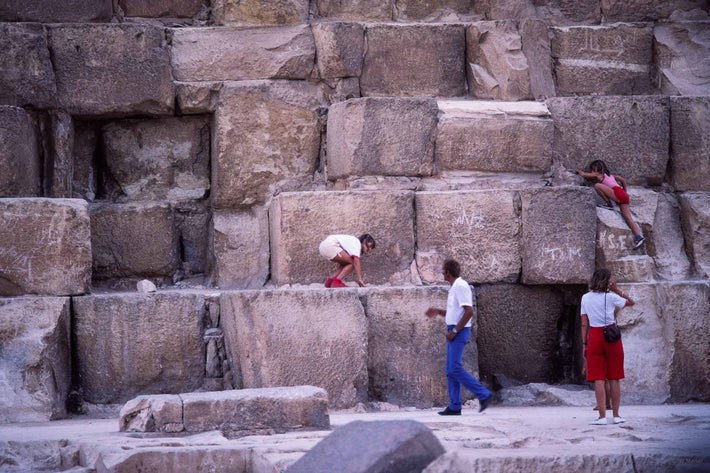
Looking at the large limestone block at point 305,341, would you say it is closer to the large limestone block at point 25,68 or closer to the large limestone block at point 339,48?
the large limestone block at point 339,48

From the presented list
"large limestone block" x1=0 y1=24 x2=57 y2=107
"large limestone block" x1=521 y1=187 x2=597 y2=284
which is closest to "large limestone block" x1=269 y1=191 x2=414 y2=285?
"large limestone block" x1=521 y1=187 x2=597 y2=284

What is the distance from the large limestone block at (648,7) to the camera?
9.76 meters

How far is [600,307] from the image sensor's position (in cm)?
654

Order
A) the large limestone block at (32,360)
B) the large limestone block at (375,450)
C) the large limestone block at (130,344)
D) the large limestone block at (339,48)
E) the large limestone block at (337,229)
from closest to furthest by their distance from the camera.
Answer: the large limestone block at (375,450), the large limestone block at (32,360), the large limestone block at (130,344), the large limestone block at (337,229), the large limestone block at (339,48)

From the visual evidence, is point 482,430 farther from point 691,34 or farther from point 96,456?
point 691,34

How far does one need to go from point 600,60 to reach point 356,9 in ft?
8.16

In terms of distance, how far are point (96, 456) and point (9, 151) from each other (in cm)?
369

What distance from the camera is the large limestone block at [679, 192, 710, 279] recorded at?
8656mm

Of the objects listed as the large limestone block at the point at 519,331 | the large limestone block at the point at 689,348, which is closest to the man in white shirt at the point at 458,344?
the large limestone block at the point at 519,331

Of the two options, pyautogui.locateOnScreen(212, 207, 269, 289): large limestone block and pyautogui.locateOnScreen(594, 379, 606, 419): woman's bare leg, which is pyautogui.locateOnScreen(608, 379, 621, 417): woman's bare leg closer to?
pyautogui.locateOnScreen(594, 379, 606, 419): woman's bare leg

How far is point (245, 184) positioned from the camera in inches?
351

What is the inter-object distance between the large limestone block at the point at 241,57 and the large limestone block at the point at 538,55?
6.77ft

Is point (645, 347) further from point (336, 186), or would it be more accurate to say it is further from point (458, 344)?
point (336, 186)

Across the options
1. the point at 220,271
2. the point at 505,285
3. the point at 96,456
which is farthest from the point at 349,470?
the point at 220,271
